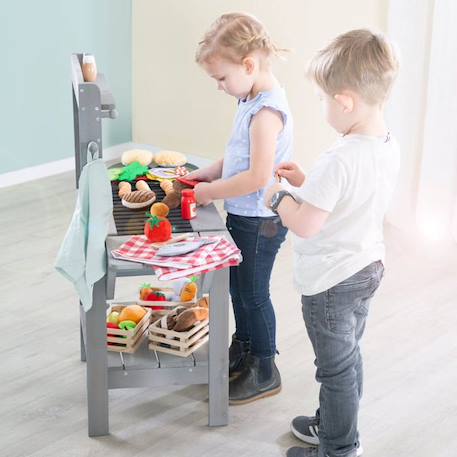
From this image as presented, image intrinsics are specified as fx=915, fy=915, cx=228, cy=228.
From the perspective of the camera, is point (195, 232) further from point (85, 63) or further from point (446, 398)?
point (446, 398)

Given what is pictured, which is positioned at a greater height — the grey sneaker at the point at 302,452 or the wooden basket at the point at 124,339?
the wooden basket at the point at 124,339

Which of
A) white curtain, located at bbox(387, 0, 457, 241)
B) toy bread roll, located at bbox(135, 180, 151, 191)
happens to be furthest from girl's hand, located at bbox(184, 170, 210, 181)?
white curtain, located at bbox(387, 0, 457, 241)

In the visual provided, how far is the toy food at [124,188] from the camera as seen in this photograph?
223cm

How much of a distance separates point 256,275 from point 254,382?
303 millimetres

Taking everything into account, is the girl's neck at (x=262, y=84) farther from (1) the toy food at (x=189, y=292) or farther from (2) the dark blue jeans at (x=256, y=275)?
(1) the toy food at (x=189, y=292)

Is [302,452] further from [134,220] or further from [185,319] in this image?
[134,220]

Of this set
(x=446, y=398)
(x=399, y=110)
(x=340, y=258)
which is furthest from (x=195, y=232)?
(x=399, y=110)

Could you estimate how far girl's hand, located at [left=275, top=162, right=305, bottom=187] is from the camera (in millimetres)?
1950

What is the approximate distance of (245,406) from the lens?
2.31 m

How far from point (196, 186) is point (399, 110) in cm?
150

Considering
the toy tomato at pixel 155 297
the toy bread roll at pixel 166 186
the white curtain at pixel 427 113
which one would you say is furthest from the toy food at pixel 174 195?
the white curtain at pixel 427 113

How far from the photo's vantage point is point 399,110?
346 centimetres

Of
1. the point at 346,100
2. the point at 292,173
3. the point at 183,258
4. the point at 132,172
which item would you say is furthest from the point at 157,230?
the point at 346,100

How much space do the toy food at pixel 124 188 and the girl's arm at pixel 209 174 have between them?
0.15 m
